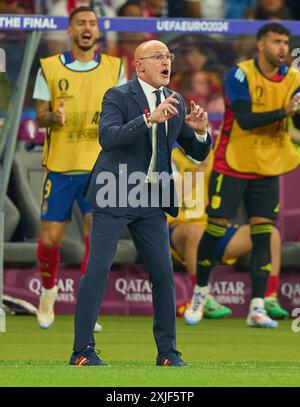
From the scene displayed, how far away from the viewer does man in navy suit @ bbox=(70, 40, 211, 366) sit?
384 inches

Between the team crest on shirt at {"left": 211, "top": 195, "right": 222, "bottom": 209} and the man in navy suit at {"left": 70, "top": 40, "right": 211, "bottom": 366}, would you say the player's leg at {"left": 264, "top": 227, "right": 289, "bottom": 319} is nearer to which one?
the team crest on shirt at {"left": 211, "top": 195, "right": 222, "bottom": 209}

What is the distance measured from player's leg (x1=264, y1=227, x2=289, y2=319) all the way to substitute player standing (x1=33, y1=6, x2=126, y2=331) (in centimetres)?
201

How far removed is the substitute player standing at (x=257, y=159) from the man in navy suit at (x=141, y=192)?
12.6ft

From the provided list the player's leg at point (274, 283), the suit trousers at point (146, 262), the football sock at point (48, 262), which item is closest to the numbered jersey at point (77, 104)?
the football sock at point (48, 262)

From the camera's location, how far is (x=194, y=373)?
9.14 metres

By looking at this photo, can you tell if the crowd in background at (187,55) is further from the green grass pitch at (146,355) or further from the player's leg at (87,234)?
the green grass pitch at (146,355)

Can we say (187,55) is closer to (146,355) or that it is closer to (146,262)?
(146,355)

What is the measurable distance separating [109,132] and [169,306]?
3.92 feet

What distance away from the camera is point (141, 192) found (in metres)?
9.92

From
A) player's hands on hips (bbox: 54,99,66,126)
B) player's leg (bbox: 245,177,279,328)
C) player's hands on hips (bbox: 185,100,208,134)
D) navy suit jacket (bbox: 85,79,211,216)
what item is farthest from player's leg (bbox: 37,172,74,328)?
player's hands on hips (bbox: 185,100,208,134)

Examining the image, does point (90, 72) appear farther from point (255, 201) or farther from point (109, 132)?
point (109, 132)

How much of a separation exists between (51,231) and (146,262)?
381 centimetres

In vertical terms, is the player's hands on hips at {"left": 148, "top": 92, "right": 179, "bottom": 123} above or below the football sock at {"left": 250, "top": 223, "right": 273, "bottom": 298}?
above

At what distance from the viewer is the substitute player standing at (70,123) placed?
13.5 metres
